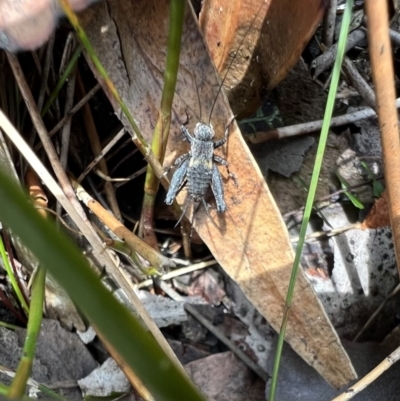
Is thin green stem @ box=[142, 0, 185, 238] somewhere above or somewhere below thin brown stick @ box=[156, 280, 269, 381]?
above

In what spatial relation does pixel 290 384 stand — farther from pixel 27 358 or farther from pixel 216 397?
pixel 27 358

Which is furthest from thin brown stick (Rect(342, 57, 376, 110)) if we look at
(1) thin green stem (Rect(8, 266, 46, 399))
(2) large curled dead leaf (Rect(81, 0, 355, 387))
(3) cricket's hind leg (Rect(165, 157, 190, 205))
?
(1) thin green stem (Rect(8, 266, 46, 399))

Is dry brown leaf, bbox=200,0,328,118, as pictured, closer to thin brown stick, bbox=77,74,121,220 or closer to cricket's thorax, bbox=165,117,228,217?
cricket's thorax, bbox=165,117,228,217

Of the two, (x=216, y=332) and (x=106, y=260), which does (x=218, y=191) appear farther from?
(x=216, y=332)

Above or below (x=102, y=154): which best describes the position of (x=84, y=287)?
above

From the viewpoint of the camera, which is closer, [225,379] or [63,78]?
[63,78]

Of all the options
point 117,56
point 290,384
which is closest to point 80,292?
point 117,56

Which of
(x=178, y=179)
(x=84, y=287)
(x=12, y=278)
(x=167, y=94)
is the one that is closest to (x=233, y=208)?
(x=178, y=179)
